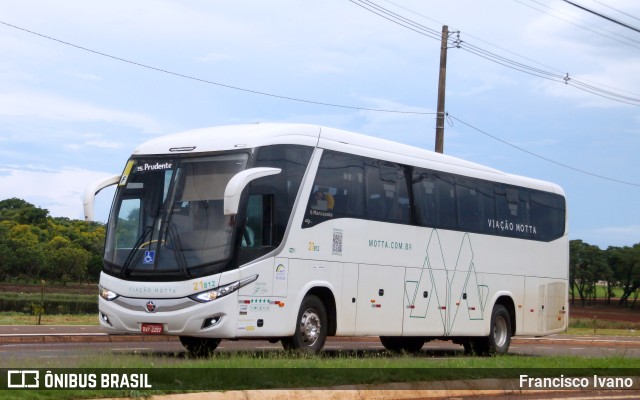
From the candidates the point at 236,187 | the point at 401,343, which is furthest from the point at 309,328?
the point at 401,343

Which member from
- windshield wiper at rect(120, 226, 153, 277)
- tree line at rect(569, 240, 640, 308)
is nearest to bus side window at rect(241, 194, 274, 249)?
windshield wiper at rect(120, 226, 153, 277)

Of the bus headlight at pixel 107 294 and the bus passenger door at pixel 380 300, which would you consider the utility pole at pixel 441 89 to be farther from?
the bus headlight at pixel 107 294

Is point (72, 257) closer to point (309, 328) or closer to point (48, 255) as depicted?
point (48, 255)

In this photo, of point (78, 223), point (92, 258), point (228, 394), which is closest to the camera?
point (228, 394)

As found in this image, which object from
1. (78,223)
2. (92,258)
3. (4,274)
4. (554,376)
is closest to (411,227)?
(554,376)

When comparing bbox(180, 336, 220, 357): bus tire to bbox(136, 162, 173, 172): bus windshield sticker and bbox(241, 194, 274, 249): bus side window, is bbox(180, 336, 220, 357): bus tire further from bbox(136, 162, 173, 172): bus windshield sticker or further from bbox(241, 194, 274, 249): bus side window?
bbox(136, 162, 173, 172): bus windshield sticker

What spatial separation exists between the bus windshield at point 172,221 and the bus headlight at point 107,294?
1.00ft

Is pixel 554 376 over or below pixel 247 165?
below

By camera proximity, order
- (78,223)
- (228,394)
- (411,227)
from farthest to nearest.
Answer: (78,223)
(411,227)
(228,394)

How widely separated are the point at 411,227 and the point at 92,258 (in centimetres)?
7604

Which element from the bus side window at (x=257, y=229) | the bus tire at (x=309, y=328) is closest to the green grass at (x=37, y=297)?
the bus tire at (x=309, y=328)

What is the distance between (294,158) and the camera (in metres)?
16.7

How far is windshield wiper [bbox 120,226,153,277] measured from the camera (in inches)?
628

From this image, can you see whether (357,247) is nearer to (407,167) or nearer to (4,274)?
(407,167)
